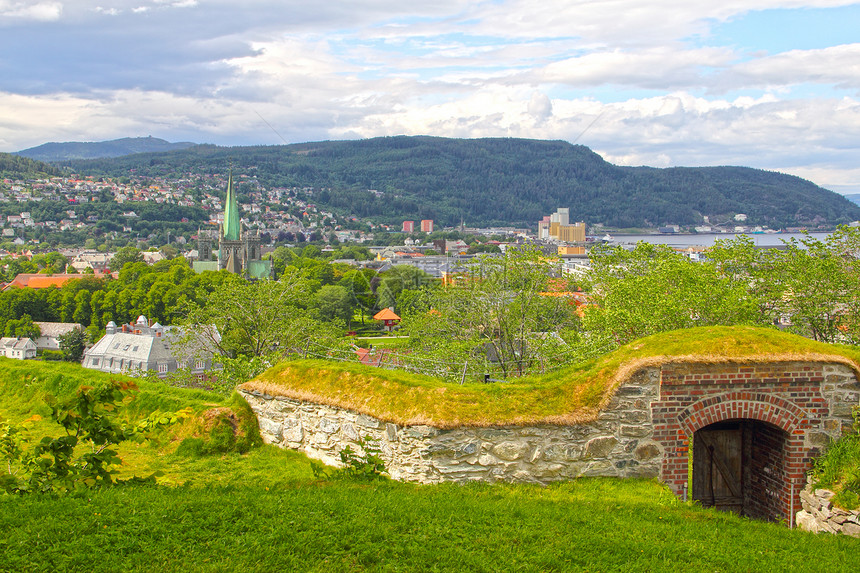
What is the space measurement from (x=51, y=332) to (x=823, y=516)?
75204 millimetres

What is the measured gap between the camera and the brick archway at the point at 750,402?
805cm

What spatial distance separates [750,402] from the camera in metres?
8.06

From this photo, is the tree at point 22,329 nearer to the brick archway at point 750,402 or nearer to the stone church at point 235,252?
the stone church at point 235,252

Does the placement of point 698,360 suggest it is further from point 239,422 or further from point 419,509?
point 239,422

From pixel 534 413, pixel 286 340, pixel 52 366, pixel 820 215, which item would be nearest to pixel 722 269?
pixel 534 413

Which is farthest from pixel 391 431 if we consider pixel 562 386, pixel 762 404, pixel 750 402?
pixel 762 404

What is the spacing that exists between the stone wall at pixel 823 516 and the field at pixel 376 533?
2.66 feet

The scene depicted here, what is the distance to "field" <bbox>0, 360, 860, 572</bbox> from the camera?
4949 mm

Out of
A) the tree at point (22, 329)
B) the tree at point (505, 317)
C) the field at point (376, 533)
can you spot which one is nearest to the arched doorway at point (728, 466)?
the field at point (376, 533)

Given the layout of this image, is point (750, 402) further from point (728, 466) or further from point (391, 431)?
point (391, 431)

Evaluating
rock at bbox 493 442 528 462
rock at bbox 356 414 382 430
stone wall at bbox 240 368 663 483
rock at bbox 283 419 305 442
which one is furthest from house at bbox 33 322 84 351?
rock at bbox 493 442 528 462

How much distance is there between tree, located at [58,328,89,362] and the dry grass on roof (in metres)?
60.5

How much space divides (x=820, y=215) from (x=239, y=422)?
7814 inches

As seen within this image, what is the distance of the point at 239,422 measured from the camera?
10.1m
